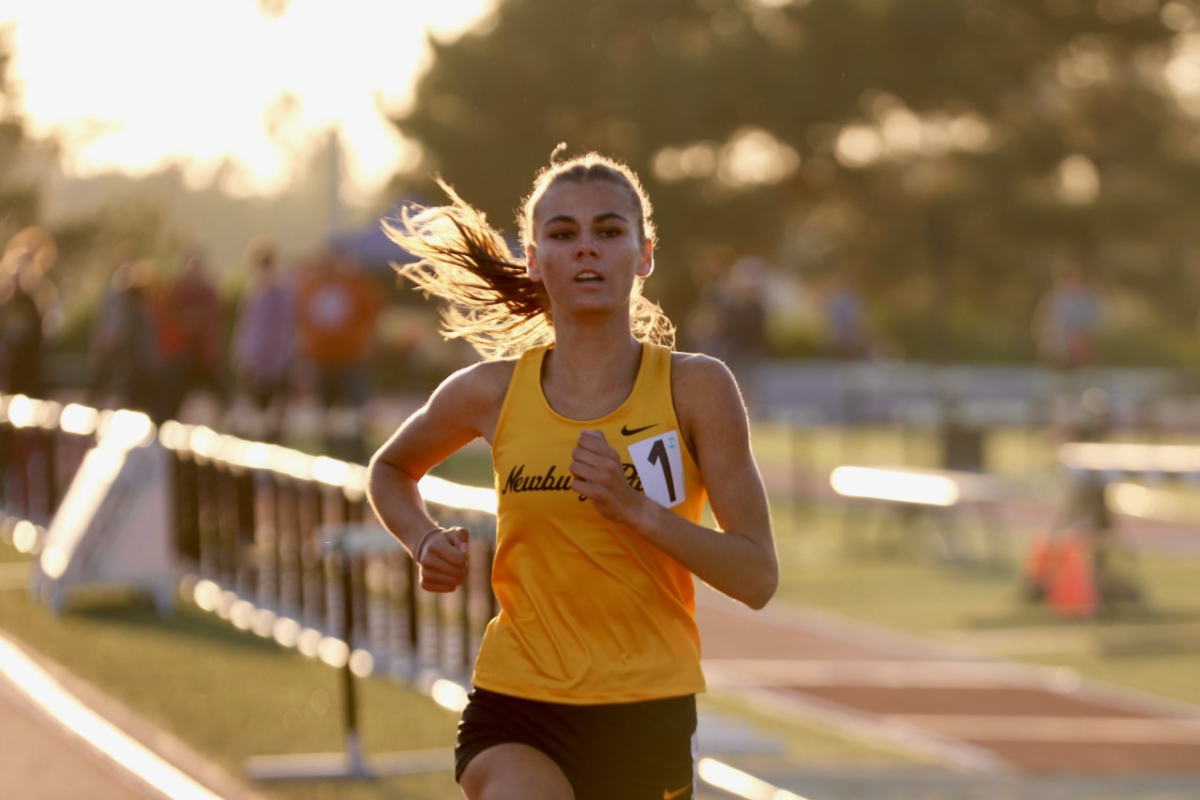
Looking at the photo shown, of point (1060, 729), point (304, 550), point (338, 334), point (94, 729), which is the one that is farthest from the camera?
point (338, 334)

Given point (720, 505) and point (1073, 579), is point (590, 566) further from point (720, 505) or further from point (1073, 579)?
point (1073, 579)

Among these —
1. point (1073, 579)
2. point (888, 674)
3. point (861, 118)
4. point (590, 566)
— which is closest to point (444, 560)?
point (590, 566)

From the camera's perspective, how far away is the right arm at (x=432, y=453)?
13.3ft

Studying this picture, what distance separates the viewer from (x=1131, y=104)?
1996 inches

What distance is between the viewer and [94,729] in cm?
874

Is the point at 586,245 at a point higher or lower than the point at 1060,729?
higher

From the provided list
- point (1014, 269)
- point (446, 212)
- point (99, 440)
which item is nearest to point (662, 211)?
point (1014, 269)

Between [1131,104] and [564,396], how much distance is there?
48.6 meters

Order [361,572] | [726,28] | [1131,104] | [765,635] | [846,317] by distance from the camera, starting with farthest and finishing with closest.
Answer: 1. [1131,104]
2. [726,28]
3. [846,317]
4. [765,635]
5. [361,572]

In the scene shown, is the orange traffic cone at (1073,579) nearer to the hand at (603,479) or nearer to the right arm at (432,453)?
the right arm at (432,453)

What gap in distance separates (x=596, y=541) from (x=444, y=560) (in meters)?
0.28

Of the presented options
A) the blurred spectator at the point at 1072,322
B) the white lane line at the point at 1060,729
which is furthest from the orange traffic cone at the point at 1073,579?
the blurred spectator at the point at 1072,322

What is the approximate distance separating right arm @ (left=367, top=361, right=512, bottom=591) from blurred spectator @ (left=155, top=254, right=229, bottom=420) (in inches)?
609

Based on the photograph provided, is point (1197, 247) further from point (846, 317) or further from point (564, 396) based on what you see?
point (564, 396)
